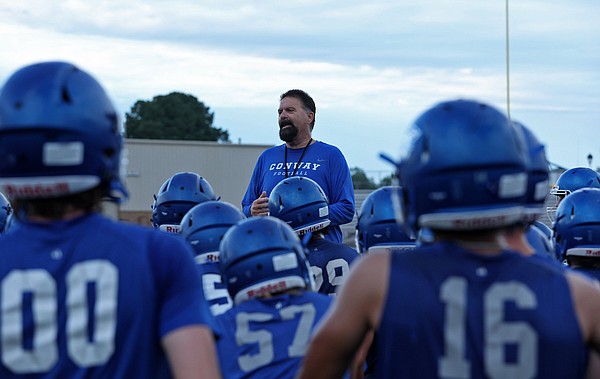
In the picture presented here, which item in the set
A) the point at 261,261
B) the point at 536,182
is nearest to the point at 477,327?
the point at 536,182

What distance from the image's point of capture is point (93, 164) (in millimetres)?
2670

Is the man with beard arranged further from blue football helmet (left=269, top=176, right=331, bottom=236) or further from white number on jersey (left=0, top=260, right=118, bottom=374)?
white number on jersey (left=0, top=260, right=118, bottom=374)

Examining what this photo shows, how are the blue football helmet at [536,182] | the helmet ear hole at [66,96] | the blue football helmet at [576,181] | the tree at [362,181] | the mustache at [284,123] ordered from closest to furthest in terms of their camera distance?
the helmet ear hole at [66,96]
the blue football helmet at [536,182]
the blue football helmet at [576,181]
the mustache at [284,123]
the tree at [362,181]

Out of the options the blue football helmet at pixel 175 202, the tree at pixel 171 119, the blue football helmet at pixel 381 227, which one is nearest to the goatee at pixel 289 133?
the blue football helmet at pixel 175 202

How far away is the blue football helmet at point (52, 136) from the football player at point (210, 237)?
2.59 meters

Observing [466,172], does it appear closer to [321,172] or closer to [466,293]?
[466,293]

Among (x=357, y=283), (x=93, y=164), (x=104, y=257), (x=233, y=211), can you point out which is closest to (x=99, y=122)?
(x=93, y=164)

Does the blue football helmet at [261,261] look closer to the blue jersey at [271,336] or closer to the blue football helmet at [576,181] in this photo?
the blue jersey at [271,336]

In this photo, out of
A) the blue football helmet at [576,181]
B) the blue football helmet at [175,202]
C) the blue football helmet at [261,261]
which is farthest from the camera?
the blue football helmet at [576,181]

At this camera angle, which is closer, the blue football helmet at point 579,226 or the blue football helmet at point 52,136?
the blue football helmet at point 52,136

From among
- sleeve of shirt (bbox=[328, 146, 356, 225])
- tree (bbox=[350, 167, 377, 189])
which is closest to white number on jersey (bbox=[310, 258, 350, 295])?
sleeve of shirt (bbox=[328, 146, 356, 225])

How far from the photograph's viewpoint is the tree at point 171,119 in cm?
5869

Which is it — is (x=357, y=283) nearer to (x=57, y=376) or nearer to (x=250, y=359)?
(x=57, y=376)

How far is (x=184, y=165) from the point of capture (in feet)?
107
